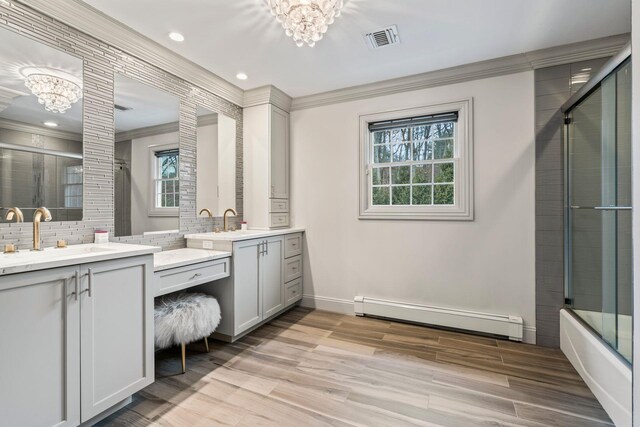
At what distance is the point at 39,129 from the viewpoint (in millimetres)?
1842

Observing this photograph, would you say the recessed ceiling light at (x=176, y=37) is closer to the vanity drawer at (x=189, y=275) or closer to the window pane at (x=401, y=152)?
the vanity drawer at (x=189, y=275)

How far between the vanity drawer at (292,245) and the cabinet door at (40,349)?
6.49ft

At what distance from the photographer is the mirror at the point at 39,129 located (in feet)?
5.55

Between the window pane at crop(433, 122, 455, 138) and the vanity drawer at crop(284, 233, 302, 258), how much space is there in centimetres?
188

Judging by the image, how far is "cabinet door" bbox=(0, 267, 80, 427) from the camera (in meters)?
1.21

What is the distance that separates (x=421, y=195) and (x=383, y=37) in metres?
1.54

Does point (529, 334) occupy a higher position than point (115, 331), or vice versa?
point (115, 331)

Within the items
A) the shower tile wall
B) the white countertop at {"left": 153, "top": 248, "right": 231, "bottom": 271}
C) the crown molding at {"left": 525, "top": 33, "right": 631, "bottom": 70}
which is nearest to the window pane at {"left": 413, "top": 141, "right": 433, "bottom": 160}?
the shower tile wall

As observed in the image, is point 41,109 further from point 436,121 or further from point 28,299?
point 436,121

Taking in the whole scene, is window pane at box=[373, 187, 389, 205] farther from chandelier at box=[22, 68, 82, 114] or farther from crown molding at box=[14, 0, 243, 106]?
chandelier at box=[22, 68, 82, 114]

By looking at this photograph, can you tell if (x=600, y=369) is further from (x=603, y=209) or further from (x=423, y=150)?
(x=423, y=150)

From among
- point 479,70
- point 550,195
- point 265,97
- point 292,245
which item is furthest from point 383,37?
point 292,245

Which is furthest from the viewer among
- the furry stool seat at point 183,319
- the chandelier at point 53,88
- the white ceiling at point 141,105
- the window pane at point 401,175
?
the window pane at point 401,175

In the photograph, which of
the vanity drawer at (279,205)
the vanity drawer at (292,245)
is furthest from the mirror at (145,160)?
the vanity drawer at (292,245)
